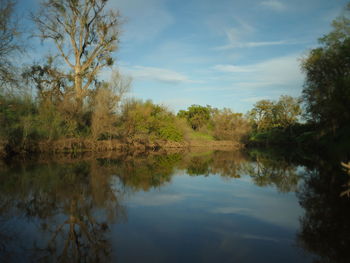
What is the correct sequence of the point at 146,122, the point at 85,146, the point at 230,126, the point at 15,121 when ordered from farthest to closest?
the point at 230,126 < the point at 146,122 < the point at 85,146 < the point at 15,121

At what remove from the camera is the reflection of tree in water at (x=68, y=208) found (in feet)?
14.1

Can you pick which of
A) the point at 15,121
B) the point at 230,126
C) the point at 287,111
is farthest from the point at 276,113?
the point at 15,121

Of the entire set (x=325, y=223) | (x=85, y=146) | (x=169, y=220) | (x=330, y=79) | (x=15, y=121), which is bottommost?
(x=169, y=220)

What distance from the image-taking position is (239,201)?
25.6ft

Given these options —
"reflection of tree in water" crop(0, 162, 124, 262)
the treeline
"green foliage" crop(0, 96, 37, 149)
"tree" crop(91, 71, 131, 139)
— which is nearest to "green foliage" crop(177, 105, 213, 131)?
the treeline

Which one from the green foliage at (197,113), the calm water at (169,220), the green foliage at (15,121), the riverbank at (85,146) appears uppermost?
the green foliage at (197,113)

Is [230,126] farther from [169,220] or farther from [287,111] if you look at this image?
[169,220]

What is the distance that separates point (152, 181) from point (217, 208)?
4178 millimetres

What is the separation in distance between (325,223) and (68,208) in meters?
5.98

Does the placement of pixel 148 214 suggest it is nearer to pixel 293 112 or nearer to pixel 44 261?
pixel 44 261

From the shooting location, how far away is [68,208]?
21.3 ft

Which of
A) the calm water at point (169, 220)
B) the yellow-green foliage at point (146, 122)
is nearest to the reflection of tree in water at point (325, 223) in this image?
the calm water at point (169, 220)

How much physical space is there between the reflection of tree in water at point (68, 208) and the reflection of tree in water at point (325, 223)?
3.55 meters

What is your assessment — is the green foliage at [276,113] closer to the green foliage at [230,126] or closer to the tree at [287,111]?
the tree at [287,111]
